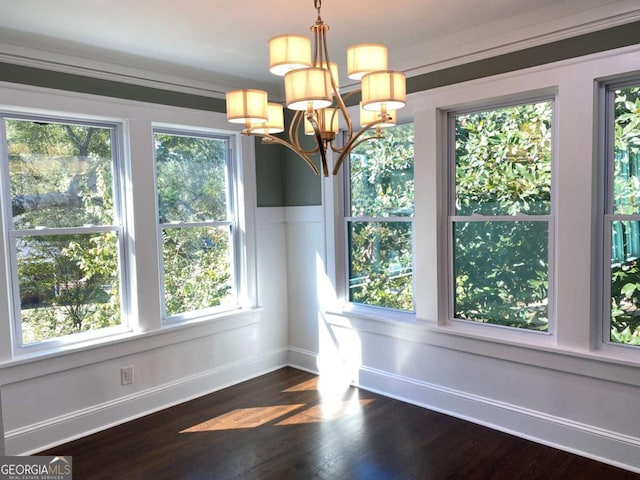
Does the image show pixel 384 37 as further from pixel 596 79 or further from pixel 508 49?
pixel 596 79

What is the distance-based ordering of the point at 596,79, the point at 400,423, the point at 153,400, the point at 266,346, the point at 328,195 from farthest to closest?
the point at 266,346 → the point at 328,195 → the point at 153,400 → the point at 400,423 → the point at 596,79

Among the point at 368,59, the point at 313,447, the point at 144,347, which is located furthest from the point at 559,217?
the point at 144,347

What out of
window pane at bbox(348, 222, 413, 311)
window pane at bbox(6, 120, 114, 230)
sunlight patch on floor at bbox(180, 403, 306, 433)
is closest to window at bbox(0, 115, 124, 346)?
window pane at bbox(6, 120, 114, 230)

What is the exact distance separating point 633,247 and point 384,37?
1922 millimetres

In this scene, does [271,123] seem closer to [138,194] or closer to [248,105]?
[248,105]

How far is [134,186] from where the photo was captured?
3.35 m

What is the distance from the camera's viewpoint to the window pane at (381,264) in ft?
11.8

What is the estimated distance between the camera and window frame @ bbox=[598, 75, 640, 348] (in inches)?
102

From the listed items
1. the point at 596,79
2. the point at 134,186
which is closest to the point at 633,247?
the point at 596,79

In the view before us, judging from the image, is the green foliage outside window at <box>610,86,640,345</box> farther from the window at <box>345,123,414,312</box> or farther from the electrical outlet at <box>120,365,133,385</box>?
the electrical outlet at <box>120,365,133,385</box>

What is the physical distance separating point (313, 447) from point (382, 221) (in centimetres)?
172

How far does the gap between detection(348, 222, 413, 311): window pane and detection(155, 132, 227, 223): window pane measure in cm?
119

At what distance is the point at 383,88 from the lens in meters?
1.73

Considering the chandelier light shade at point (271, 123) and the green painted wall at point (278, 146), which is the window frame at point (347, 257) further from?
the chandelier light shade at point (271, 123)
